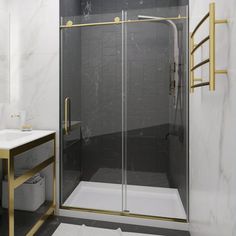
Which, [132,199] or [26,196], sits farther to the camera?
[132,199]

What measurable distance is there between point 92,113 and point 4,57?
1.13 metres

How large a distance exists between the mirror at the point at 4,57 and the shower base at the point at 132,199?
1358mm

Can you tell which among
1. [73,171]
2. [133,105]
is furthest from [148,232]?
[133,105]

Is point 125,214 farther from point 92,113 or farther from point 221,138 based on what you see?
point 221,138

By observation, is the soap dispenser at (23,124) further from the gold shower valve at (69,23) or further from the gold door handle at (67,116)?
the gold shower valve at (69,23)

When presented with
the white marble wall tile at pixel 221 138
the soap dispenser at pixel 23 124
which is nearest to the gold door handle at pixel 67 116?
the soap dispenser at pixel 23 124

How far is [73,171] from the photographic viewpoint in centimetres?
273

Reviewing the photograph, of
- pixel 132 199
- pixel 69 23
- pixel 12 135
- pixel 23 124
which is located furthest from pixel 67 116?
pixel 132 199

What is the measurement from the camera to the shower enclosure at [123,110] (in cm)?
252

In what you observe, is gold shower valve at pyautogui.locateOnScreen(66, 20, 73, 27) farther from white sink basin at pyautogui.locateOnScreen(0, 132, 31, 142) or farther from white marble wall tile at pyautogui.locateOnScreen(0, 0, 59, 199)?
white sink basin at pyautogui.locateOnScreen(0, 132, 31, 142)

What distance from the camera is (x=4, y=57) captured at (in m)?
2.40

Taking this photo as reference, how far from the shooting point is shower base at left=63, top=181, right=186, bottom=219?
2395mm

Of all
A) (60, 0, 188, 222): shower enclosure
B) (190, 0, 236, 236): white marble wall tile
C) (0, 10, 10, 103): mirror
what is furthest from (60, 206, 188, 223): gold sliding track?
(0, 10, 10, 103): mirror

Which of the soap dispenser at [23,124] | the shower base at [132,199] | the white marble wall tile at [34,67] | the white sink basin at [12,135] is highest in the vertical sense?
the white marble wall tile at [34,67]
